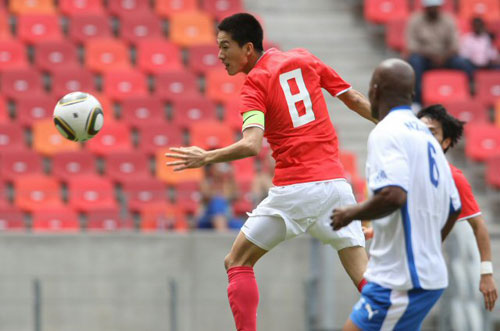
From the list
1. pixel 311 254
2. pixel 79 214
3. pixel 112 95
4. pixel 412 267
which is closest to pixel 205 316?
pixel 311 254

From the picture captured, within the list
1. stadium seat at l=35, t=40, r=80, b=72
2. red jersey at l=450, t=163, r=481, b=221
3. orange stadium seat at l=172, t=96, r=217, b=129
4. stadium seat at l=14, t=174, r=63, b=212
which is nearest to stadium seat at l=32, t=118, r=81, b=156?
stadium seat at l=14, t=174, r=63, b=212

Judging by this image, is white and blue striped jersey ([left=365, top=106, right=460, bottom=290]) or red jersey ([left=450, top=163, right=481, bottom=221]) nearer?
white and blue striped jersey ([left=365, top=106, right=460, bottom=290])

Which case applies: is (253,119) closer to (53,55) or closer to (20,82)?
(20,82)

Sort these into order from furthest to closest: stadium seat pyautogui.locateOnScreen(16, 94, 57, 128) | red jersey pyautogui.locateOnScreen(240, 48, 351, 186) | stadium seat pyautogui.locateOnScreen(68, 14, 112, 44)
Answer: stadium seat pyautogui.locateOnScreen(68, 14, 112, 44)
stadium seat pyautogui.locateOnScreen(16, 94, 57, 128)
red jersey pyautogui.locateOnScreen(240, 48, 351, 186)

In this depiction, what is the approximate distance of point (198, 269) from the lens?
35.9 feet

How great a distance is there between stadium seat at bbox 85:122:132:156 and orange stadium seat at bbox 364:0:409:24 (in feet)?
13.7

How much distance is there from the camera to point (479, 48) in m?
13.6

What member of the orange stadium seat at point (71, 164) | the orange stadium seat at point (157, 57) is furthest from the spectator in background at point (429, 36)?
the orange stadium seat at point (71, 164)

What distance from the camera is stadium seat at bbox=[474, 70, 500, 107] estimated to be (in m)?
13.3

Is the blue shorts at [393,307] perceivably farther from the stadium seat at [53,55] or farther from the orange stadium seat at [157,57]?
the stadium seat at [53,55]

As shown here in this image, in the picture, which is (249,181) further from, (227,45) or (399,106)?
(399,106)

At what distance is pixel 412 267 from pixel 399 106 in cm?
78

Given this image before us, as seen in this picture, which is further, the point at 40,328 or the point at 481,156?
the point at 481,156

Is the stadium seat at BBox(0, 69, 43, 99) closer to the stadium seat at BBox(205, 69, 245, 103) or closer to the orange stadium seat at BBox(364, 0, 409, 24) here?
the stadium seat at BBox(205, 69, 245, 103)
